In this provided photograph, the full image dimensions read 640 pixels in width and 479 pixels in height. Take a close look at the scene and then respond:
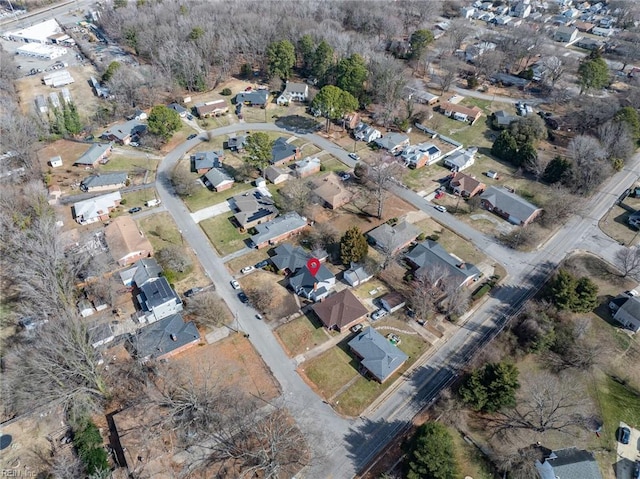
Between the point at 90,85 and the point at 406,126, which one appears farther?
the point at 90,85

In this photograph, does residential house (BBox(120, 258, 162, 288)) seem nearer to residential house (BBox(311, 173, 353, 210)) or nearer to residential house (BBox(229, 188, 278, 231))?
residential house (BBox(229, 188, 278, 231))

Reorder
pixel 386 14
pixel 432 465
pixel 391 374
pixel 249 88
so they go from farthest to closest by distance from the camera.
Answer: pixel 386 14 → pixel 249 88 → pixel 391 374 → pixel 432 465

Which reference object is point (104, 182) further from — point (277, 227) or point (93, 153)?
point (277, 227)

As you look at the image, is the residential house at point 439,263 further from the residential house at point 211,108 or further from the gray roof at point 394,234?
the residential house at point 211,108

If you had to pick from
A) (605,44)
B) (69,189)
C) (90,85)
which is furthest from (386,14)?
(69,189)

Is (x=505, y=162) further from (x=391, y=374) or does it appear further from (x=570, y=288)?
(x=391, y=374)

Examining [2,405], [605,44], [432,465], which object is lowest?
[2,405]

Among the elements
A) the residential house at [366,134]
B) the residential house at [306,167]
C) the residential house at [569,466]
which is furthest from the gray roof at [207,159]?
the residential house at [569,466]
